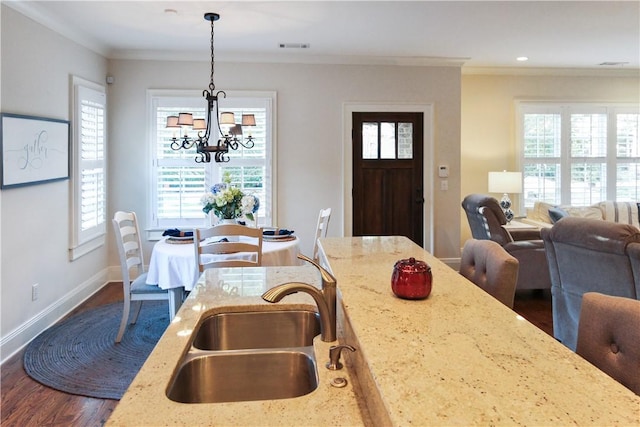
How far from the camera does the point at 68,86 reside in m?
4.45

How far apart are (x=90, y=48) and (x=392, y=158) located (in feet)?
11.7

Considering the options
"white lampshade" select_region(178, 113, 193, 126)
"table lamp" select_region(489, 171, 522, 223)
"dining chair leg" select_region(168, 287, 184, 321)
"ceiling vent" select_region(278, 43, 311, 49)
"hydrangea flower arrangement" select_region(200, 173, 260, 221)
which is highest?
"ceiling vent" select_region(278, 43, 311, 49)

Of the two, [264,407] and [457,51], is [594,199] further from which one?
[264,407]

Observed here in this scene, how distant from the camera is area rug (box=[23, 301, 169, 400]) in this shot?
3031mm

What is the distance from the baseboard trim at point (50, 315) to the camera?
11.4ft

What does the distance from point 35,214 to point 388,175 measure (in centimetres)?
378

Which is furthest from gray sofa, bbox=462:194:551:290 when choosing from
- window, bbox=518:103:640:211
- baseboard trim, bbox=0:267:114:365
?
baseboard trim, bbox=0:267:114:365

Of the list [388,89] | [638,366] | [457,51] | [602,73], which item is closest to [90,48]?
[388,89]

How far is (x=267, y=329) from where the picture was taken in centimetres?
174

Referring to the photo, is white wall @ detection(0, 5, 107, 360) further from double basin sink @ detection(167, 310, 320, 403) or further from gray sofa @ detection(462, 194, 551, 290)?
gray sofa @ detection(462, 194, 551, 290)

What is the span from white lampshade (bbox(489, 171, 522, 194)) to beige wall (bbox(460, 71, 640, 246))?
1.97 feet

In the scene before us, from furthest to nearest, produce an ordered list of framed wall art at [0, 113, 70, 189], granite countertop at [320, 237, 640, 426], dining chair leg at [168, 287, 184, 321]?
dining chair leg at [168, 287, 184, 321] < framed wall art at [0, 113, 70, 189] < granite countertop at [320, 237, 640, 426]

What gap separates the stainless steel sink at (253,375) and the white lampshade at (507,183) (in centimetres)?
517

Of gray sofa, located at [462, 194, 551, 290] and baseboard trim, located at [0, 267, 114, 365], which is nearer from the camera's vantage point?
baseboard trim, located at [0, 267, 114, 365]
